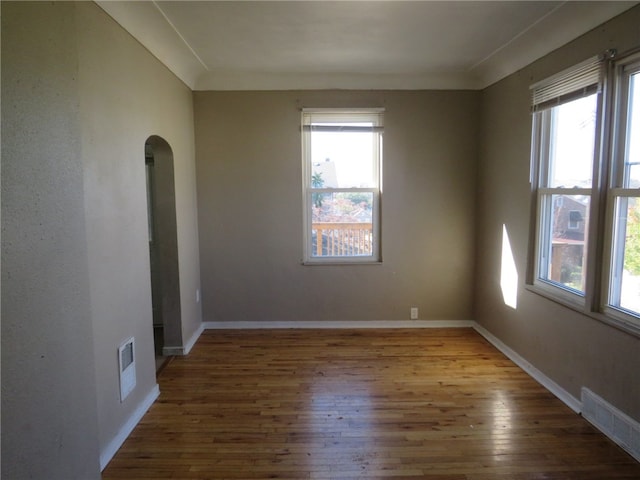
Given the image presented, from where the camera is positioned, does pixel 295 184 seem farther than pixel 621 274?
Yes

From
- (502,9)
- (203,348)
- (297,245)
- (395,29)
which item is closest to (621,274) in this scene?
(502,9)

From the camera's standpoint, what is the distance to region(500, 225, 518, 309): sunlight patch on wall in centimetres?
343

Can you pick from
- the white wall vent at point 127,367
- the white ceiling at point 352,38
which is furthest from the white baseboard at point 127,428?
the white ceiling at point 352,38

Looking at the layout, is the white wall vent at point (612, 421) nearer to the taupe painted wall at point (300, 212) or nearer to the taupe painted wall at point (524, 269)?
the taupe painted wall at point (524, 269)

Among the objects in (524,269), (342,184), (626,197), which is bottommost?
(524,269)

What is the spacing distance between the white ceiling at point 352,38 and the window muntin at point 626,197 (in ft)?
1.56

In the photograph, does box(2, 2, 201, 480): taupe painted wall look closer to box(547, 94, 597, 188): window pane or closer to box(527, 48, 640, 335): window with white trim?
box(527, 48, 640, 335): window with white trim

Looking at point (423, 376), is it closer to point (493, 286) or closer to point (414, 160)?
point (493, 286)

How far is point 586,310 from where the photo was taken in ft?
8.25

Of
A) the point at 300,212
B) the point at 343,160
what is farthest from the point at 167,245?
the point at 343,160

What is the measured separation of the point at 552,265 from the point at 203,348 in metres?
3.08

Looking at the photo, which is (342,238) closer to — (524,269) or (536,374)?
(524,269)

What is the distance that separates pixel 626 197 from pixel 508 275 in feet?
4.52

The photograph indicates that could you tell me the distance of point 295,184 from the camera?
411 cm
